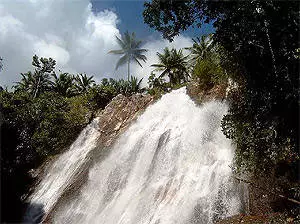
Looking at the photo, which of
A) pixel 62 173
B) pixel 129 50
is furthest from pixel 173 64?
pixel 62 173

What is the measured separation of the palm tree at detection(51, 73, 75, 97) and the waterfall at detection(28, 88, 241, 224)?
22068mm

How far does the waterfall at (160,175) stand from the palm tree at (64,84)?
72.4 ft

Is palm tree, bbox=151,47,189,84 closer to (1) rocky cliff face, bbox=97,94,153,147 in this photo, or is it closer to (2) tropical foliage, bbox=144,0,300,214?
(1) rocky cliff face, bbox=97,94,153,147

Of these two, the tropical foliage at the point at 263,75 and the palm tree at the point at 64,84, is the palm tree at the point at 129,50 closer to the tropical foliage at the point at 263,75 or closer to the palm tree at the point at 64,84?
the palm tree at the point at 64,84

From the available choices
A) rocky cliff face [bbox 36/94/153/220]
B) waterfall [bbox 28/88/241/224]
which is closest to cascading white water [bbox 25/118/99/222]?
waterfall [bbox 28/88/241/224]

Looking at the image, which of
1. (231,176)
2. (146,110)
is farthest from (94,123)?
(231,176)

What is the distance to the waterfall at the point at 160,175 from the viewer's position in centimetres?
1212

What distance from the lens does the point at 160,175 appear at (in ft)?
47.2

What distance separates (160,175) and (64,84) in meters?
29.5

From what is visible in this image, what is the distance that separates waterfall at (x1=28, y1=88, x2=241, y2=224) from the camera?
12125 millimetres

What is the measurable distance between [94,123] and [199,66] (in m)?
8.20

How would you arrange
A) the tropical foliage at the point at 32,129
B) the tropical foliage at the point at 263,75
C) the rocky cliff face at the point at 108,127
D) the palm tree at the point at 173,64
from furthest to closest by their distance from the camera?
the palm tree at the point at 173,64 < the tropical foliage at the point at 32,129 < the rocky cliff face at the point at 108,127 < the tropical foliage at the point at 263,75

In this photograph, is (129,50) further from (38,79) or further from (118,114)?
(118,114)

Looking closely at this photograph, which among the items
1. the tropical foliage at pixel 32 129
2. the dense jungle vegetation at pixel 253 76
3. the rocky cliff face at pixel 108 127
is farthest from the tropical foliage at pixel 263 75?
the tropical foliage at pixel 32 129
